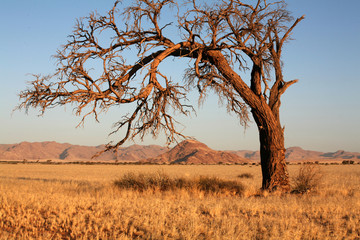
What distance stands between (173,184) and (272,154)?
3755mm

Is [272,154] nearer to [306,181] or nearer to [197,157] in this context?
[306,181]

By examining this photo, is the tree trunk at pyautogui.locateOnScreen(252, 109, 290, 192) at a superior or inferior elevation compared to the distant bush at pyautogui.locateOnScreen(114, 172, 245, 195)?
superior

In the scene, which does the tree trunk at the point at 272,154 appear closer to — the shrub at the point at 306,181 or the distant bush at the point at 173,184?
the shrub at the point at 306,181

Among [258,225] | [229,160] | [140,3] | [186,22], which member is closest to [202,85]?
[186,22]

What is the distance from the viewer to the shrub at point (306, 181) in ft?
38.7

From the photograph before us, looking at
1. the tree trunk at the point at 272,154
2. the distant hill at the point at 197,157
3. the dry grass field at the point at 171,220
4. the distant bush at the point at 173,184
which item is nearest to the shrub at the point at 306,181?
the tree trunk at the point at 272,154

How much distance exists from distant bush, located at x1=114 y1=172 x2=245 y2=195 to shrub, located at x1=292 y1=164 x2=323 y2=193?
192 centimetres

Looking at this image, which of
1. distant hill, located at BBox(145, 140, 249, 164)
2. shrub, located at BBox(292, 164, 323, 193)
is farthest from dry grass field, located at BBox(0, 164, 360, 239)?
distant hill, located at BBox(145, 140, 249, 164)

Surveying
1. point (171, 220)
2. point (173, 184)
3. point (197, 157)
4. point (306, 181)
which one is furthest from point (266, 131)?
point (197, 157)

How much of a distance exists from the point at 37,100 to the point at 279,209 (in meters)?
7.24

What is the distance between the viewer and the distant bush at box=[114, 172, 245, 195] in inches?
477

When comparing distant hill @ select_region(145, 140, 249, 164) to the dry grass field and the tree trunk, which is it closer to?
the tree trunk

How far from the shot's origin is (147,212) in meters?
7.77

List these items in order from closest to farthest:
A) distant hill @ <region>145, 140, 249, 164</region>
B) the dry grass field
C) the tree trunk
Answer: the dry grass field < the tree trunk < distant hill @ <region>145, 140, 249, 164</region>
